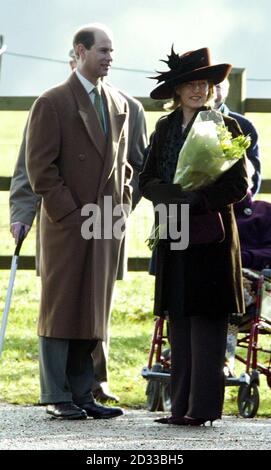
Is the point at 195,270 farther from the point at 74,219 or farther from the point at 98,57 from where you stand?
the point at 98,57

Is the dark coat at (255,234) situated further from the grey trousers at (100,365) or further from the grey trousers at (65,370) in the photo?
the grey trousers at (65,370)

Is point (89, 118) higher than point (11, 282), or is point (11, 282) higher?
point (89, 118)

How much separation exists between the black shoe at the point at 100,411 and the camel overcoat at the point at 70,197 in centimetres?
40

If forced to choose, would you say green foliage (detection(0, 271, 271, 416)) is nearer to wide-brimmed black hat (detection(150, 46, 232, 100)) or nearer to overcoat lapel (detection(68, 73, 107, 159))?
overcoat lapel (detection(68, 73, 107, 159))

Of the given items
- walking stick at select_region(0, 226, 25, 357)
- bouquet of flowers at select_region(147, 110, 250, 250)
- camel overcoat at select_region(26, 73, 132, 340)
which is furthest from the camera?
walking stick at select_region(0, 226, 25, 357)

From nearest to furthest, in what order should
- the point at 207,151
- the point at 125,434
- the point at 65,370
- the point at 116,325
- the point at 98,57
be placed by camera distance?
the point at 125,434 → the point at 207,151 → the point at 65,370 → the point at 98,57 → the point at 116,325

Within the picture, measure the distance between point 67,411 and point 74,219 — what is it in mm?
1080

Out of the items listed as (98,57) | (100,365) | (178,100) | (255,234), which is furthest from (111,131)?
(100,365)

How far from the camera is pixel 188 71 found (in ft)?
30.3

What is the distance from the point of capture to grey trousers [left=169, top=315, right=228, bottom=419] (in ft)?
29.5

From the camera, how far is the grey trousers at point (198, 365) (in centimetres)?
898

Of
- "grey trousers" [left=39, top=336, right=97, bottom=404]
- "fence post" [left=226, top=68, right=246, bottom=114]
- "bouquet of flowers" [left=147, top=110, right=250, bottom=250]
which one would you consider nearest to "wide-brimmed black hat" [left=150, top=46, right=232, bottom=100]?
"bouquet of flowers" [left=147, top=110, right=250, bottom=250]

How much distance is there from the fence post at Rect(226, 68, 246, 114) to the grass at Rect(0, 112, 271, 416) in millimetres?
561

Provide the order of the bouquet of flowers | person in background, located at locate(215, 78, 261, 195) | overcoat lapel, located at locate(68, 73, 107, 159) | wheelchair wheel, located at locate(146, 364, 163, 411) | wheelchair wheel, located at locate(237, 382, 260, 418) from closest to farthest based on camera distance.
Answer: the bouquet of flowers < overcoat lapel, located at locate(68, 73, 107, 159) < wheelchair wheel, located at locate(237, 382, 260, 418) < wheelchair wheel, located at locate(146, 364, 163, 411) < person in background, located at locate(215, 78, 261, 195)
